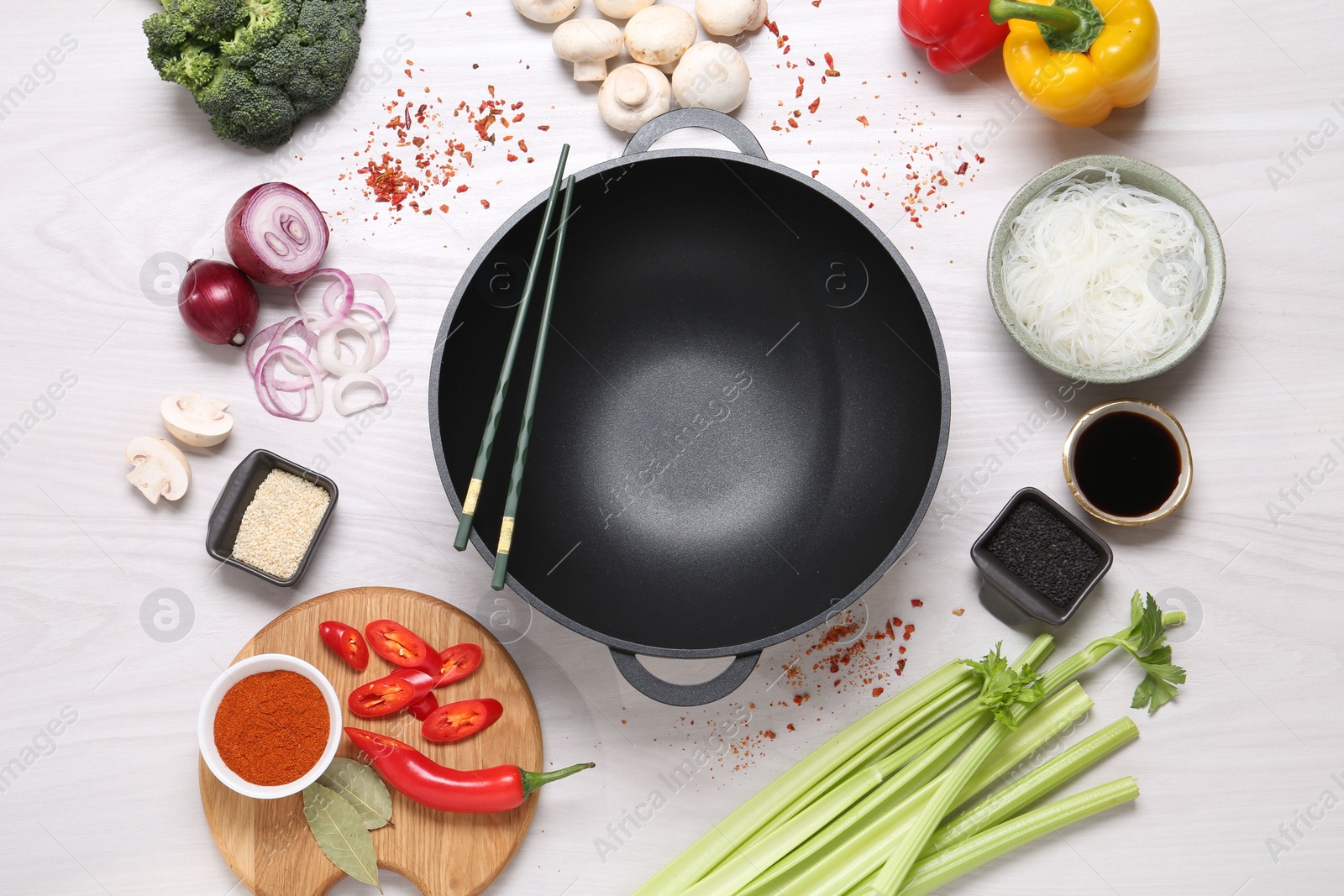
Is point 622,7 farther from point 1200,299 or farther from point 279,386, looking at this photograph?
point 1200,299

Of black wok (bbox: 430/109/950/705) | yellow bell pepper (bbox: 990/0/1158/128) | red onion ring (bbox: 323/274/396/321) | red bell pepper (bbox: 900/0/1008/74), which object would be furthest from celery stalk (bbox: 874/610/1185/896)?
red onion ring (bbox: 323/274/396/321)

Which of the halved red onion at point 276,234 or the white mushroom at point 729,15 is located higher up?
the white mushroom at point 729,15

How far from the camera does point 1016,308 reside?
1.53m

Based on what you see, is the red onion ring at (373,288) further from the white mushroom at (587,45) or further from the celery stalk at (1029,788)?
the celery stalk at (1029,788)

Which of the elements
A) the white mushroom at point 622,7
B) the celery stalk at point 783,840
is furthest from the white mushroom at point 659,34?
the celery stalk at point 783,840

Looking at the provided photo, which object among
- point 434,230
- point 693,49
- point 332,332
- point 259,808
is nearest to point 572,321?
point 434,230

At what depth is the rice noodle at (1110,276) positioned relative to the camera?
149 centimetres

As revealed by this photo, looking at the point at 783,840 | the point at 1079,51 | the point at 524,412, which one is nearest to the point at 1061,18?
the point at 1079,51

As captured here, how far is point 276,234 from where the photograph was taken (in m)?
1.53

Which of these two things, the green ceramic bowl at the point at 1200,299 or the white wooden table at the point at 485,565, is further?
the white wooden table at the point at 485,565

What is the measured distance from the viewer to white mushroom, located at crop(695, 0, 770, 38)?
1572mm

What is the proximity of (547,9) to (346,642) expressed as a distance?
48.4 inches

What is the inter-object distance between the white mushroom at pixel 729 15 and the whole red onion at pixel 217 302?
0.99 meters

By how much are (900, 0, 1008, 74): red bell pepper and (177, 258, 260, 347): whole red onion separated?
Answer: 1.32 meters
